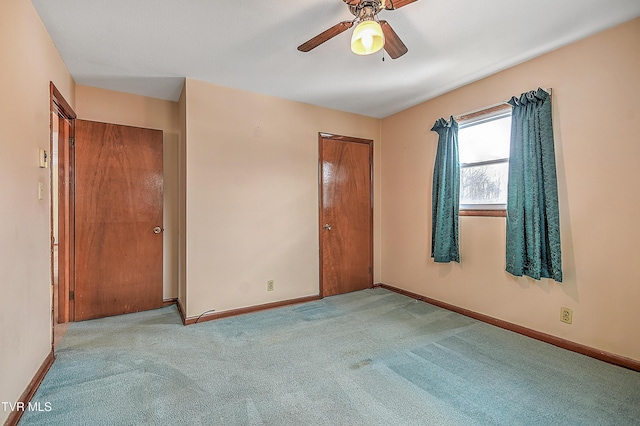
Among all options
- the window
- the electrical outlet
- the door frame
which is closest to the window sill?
the window

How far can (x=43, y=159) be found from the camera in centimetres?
204

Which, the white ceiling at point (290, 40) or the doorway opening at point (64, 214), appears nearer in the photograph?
the white ceiling at point (290, 40)

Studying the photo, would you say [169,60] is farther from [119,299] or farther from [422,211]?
[422,211]

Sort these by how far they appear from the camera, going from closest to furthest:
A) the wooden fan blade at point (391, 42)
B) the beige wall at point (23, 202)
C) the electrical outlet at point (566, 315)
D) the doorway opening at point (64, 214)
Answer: the beige wall at point (23, 202)
the wooden fan blade at point (391, 42)
the electrical outlet at point (566, 315)
the doorway opening at point (64, 214)

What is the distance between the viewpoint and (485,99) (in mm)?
2977

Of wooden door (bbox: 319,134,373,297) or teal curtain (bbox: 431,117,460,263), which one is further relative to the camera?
wooden door (bbox: 319,134,373,297)

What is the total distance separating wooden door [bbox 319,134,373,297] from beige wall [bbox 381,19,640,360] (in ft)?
4.53

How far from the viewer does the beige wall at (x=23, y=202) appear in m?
1.52

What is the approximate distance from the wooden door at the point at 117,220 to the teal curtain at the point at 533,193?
3.63 meters

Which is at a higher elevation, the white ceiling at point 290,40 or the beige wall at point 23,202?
the white ceiling at point 290,40

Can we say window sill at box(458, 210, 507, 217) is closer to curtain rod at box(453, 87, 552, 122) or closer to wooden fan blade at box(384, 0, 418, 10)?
curtain rod at box(453, 87, 552, 122)

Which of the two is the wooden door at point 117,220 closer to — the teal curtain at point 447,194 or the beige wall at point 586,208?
the teal curtain at point 447,194

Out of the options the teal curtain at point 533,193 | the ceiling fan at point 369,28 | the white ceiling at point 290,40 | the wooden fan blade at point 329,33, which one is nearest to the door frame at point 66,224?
the white ceiling at point 290,40

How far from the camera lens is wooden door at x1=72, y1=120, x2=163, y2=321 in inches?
120
